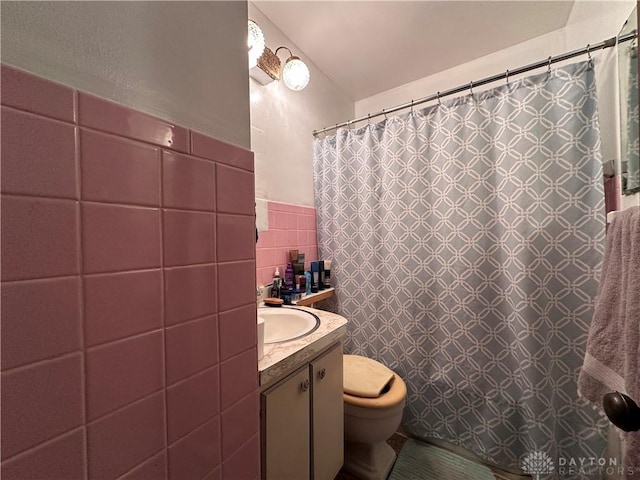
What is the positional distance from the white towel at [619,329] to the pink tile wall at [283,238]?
1.20 metres

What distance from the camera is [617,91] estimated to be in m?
0.96

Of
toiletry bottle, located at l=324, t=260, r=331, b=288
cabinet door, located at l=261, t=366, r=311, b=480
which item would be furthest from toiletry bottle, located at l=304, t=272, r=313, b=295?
cabinet door, located at l=261, t=366, r=311, b=480

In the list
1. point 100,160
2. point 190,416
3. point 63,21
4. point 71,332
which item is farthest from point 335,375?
point 63,21

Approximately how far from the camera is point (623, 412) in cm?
38

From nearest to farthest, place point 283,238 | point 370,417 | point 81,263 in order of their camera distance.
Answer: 1. point 81,263
2. point 370,417
3. point 283,238

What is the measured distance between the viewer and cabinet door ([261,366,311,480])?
64cm

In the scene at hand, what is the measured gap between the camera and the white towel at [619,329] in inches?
17.8

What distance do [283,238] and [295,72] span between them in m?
0.91

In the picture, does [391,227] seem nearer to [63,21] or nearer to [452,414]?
[452,414]

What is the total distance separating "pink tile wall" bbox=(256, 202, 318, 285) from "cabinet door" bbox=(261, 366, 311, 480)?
2.15 ft

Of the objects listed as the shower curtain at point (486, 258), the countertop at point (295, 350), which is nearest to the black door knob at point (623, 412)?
the countertop at point (295, 350)

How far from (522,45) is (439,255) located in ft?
4.70

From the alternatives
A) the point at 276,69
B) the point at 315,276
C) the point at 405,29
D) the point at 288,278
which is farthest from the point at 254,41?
the point at 315,276

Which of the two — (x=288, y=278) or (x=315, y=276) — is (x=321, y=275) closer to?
(x=315, y=276)
